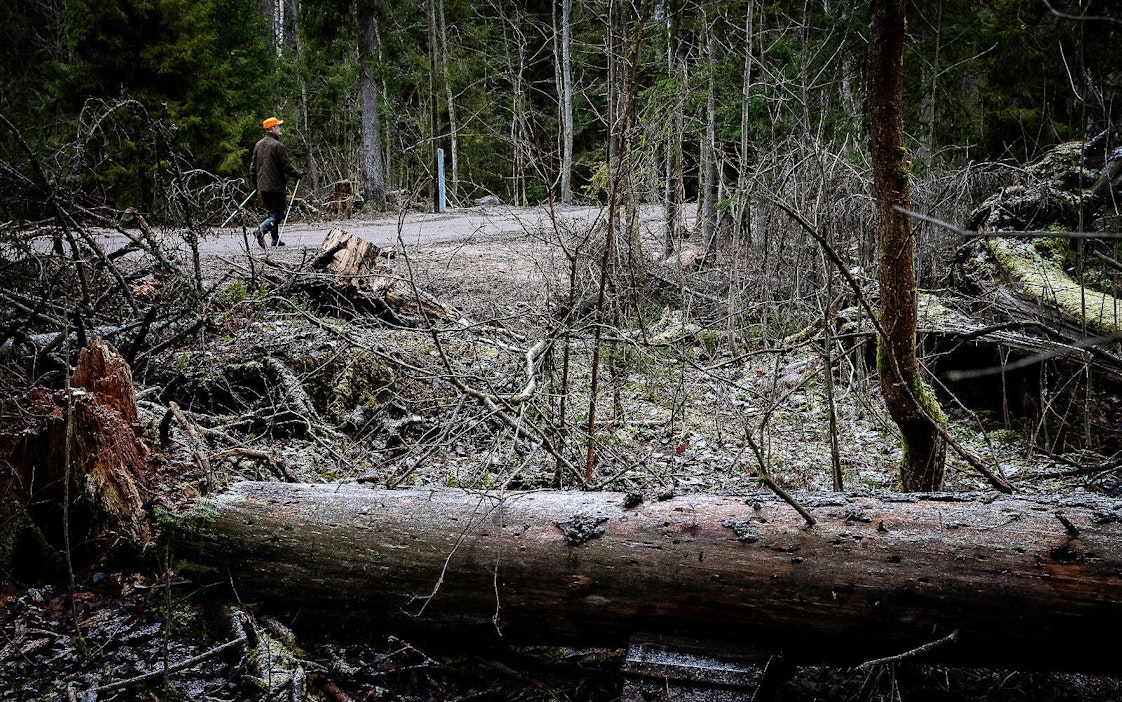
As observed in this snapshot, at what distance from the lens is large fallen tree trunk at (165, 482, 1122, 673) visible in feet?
9.20

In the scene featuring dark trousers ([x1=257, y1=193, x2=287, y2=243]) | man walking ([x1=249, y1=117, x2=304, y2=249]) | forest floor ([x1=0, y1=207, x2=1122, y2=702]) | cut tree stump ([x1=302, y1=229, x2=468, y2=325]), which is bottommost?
forest floor ([x1=0, y1=207, x2=1122, y2=702])

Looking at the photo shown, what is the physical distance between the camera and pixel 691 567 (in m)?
3.09

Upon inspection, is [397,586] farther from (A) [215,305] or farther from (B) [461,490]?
(A) [215,305]

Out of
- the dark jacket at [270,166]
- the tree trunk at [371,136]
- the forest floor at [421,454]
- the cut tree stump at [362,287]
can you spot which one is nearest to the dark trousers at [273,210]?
the dark jacket at [270,166]

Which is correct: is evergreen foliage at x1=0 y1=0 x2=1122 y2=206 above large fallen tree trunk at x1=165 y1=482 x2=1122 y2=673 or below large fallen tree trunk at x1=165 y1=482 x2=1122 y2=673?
above

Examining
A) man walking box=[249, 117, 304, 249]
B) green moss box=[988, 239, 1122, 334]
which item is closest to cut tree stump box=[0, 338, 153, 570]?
green moss box=[988, 239, 1122, 334]

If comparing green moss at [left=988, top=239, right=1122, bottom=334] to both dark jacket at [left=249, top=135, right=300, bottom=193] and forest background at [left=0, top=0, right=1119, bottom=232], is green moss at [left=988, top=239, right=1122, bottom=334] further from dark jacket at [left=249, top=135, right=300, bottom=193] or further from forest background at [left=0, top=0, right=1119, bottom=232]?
dark jacket at [left=249, top=135, right=300, bottom=193]

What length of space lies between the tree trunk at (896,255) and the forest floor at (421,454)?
1.78ft

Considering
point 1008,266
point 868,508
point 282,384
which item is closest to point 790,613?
point 868,508

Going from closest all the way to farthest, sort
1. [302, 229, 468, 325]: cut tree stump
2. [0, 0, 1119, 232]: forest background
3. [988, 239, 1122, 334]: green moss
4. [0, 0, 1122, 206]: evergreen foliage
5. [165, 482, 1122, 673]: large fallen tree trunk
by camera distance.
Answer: [165, 482, 1122, 673]: large fallen tree trunk < [988, 239, 1122, 334]: green moss < [0, 0, 1119, 232]: forest background < [0, 0, 1122, 206]: evergreen foliage < [302, 229, 468, 325]: cut tree stump

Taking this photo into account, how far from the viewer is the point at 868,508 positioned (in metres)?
3.16

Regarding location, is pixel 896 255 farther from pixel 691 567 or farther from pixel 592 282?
pixel 592 282

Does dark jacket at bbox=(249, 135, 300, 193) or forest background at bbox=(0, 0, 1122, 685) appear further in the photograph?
dark jacket at bbox=(249, 135, 300, 193)

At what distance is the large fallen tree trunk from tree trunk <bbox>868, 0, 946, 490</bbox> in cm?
94
